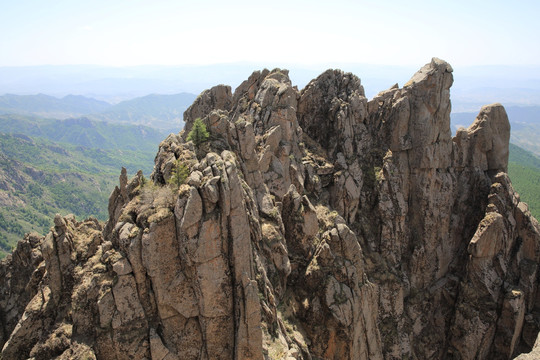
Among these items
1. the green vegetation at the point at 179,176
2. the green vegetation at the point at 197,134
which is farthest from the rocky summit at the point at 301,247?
the green vegetation at the point at 197,134

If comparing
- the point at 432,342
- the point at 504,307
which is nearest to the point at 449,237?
the point at 504,307

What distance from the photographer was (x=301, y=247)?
37219 millimetres

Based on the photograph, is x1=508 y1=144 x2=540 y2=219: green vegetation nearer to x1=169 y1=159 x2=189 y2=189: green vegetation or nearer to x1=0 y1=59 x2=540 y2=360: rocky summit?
x1=0 y1=59 x2=540 y2=360: rocky summit

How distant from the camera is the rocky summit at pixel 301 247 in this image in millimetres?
23797

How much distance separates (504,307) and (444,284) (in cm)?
695

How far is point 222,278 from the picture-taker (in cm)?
2447

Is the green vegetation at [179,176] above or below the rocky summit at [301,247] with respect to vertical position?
above

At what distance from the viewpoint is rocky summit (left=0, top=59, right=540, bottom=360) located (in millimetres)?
23797

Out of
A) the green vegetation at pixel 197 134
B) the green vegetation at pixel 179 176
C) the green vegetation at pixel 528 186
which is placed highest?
the green vegetation at pixel 197 134

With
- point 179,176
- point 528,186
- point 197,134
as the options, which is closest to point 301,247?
point 197,134

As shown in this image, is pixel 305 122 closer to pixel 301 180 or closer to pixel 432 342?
pixel 301 180

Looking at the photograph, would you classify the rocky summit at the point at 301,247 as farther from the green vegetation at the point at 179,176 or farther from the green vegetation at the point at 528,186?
the green vegetation at the point at 528,186

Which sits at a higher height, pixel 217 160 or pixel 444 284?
pixel 217 160

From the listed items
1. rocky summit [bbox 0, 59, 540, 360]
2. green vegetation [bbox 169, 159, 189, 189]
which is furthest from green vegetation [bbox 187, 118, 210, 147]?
green vegetation [bbox 169, 159, 189, 189]
